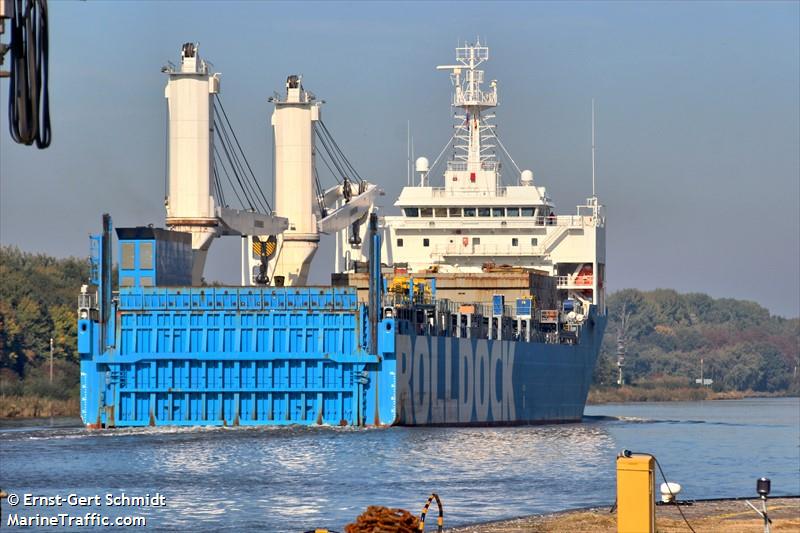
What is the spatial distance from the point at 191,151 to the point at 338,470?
1833 cm

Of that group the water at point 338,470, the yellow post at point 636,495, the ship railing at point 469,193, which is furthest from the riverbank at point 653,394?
the yellow post at point 636,495

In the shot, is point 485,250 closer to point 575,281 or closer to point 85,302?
point 575,281

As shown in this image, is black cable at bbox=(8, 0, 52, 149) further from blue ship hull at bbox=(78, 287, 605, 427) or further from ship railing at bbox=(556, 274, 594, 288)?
ship railing at bbox=(556, 274, 594, 288)

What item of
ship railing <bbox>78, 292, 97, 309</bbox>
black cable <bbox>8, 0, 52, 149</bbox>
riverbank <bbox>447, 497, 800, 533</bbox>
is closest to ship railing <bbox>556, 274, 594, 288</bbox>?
ship railing <bbox>78, 292, 97, 309</bbox>

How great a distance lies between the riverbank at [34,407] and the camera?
6059 cm

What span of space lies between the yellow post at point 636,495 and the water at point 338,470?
6.45m

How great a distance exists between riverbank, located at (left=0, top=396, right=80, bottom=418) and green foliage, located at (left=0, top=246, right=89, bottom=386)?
210cm

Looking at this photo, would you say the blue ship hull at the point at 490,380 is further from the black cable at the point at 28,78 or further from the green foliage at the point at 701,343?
the green foliage at the point at 701,343

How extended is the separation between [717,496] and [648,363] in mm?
127549

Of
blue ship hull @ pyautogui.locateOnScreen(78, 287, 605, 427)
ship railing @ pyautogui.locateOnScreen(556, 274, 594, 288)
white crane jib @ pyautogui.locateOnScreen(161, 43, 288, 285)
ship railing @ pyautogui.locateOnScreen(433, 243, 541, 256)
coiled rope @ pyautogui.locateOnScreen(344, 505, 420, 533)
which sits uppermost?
white crane jib @ pyautogui.locateOnScreen(161, 43, 288, 285)

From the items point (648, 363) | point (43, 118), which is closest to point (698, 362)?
point (648, 363)

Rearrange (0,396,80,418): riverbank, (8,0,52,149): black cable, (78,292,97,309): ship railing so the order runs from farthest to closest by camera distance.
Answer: (0,396,80,418): riverbank, (78,292,97,309): ship railing, (8,0,52,149): black cable

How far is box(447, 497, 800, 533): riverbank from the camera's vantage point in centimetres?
2075

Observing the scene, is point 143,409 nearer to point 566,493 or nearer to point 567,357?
point 566,493
